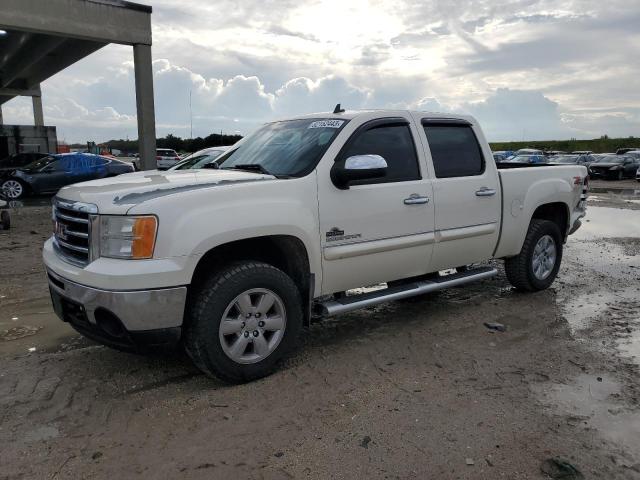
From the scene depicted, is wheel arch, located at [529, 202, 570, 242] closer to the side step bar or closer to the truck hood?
the side step bar

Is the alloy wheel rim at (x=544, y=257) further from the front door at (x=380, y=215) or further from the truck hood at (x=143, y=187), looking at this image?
the truck hood at (x=143, y=187)

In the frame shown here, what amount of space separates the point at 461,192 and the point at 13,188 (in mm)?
16193

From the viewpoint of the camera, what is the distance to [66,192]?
392 cm

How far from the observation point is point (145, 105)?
15.7 meters

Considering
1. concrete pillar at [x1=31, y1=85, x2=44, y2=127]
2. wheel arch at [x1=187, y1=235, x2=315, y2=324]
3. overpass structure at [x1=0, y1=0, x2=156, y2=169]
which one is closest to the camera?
wheel arch at [x1=187, y1=235, x2=315, y2=324]

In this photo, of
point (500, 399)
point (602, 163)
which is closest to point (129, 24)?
point (500, 399)

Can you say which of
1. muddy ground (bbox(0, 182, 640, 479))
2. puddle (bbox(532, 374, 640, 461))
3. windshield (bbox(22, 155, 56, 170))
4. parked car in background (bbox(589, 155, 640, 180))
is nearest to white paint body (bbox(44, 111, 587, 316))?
muddy ground (bbox(0, 182, 640, 479))

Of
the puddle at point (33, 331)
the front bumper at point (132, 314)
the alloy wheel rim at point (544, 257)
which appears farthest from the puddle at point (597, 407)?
the puddle at point (33, 331)

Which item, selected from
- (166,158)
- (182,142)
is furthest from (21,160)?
(182,142)

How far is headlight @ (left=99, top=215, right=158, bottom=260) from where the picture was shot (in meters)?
3.26

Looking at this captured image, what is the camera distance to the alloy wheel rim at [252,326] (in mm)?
3609

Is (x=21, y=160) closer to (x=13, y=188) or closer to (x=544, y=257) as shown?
(x=13, y=188)

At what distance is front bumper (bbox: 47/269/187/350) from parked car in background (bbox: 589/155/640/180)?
32.1 meters

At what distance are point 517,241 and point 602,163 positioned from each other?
1177 inches
